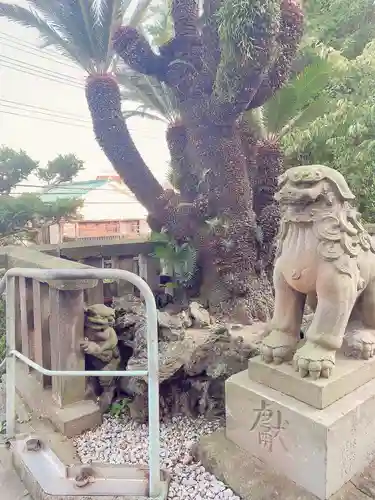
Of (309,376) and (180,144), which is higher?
(180,144)

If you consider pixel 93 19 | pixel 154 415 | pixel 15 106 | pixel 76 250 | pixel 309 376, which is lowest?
pixel 154 415

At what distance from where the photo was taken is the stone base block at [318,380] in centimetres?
168

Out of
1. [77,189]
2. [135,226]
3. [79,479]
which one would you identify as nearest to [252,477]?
[79,479]

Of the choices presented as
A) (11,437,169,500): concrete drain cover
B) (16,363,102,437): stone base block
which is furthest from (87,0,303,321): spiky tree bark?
(11,437,169,500): concrete drain cover

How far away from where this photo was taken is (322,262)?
1750 millimetres

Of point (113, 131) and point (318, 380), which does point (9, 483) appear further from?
point (113, 131)

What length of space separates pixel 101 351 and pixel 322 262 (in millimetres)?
1555

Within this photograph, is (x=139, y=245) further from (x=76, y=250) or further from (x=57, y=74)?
(x=57, y=74)

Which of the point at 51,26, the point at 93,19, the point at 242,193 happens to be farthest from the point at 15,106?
the point at 242,193

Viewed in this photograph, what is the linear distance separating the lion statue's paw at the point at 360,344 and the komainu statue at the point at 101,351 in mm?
1486

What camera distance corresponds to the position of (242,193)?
12.9ft

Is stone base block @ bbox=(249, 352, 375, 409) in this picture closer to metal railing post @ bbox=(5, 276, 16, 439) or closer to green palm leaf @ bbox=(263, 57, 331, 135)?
metal railing post @ bbox=(5, 276, 16, 439)

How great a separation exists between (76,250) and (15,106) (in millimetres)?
9284

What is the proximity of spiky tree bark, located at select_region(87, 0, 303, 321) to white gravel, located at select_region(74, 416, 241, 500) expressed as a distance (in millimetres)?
1560
